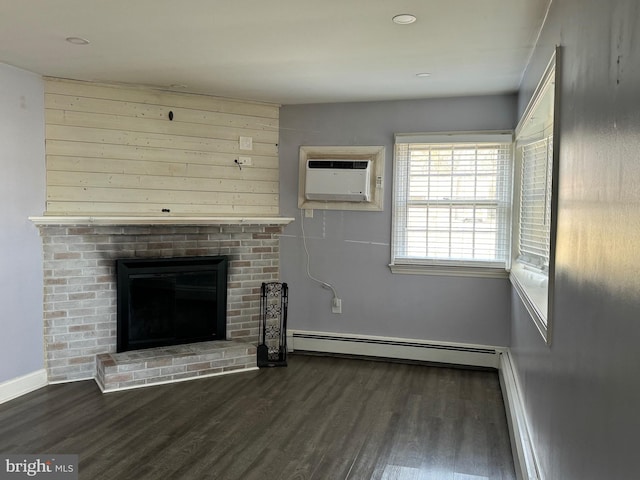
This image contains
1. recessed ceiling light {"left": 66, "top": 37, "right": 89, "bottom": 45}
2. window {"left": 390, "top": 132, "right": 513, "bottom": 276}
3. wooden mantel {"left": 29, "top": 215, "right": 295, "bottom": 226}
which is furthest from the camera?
window {"left": 390, "top": 132, "right": 513, "bottom": 276}

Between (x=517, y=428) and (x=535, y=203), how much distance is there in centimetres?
138

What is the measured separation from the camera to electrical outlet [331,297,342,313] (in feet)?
15.6

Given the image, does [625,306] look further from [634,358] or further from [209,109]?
[209,109]

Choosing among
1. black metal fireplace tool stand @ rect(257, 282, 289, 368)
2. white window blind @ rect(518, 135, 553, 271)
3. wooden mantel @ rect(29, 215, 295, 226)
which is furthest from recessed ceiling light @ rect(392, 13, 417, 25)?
black metal fireplace tool stand @ rect(257, 282, 289, 368)

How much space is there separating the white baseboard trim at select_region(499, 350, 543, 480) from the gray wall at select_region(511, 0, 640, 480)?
0.29 m

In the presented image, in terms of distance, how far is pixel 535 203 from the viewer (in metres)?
3.27

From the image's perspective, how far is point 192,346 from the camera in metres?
4.30

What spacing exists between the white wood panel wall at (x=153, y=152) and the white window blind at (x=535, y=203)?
7.17 feet

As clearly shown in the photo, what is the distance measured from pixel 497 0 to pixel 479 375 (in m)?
2.95

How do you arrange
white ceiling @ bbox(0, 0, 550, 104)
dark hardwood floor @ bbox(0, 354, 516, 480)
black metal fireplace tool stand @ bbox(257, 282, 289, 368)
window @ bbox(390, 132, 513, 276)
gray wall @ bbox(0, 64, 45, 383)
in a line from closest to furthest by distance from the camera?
white ceiling @ bbox(0, 0, 550, 104), dark hardwood floor @ bbox(0, 354, 516, 480), gray wall @ bbox(0, 64, 45, 383), window @ bbox(390, 132, 513, 276), black metal fireplace tool stand @ bbox(257, 282, 289, 368)

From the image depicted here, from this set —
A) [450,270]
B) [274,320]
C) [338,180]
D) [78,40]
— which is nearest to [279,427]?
[274,320]

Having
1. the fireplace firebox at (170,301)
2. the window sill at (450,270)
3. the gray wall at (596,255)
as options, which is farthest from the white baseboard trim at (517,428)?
the fireplace firebox at (170,301)

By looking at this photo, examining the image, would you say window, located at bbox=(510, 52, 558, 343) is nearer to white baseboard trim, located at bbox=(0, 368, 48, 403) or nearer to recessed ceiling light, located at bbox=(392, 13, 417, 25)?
recessed ceiling light, located at bbox=(392, 13, 417, 25)

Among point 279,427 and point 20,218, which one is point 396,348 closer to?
point 279,427
